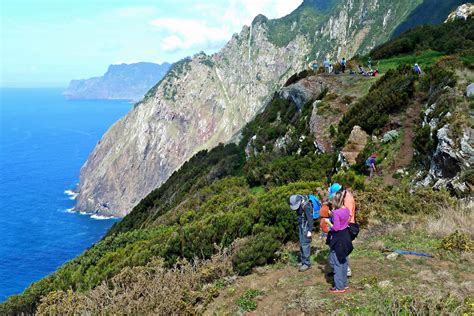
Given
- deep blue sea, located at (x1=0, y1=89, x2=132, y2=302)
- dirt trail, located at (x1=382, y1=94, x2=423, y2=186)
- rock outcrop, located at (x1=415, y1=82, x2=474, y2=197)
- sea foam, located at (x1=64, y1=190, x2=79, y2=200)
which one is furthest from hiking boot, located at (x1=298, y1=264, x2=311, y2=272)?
sea foam, located at (x1=64, y1=190, x2=79, y2=200)

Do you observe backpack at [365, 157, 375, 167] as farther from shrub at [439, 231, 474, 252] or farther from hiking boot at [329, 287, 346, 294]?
hiking boot at [329, 287, 346, 294]

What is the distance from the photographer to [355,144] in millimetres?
21906

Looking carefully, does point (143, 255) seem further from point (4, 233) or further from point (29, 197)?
point (29, 197)

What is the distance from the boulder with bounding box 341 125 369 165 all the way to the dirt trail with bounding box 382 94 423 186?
2.27 metres

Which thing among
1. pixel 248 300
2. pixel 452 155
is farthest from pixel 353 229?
pixel 452 155

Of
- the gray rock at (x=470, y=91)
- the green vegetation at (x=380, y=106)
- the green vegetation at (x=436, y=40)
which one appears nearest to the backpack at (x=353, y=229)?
the gray rock at (x=470, y=91)

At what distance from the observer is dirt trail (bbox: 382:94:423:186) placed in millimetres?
18498

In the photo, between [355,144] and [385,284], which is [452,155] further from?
[385,284]

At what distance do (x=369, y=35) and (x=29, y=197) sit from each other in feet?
489

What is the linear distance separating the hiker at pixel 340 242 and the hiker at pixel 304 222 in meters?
1.20

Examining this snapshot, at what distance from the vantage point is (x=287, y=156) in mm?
28562

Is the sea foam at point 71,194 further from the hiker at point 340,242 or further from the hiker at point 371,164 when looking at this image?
the hiker at point 340,242

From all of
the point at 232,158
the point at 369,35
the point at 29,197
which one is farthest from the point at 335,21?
the point at 232,158

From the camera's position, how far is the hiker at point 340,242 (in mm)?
8680
